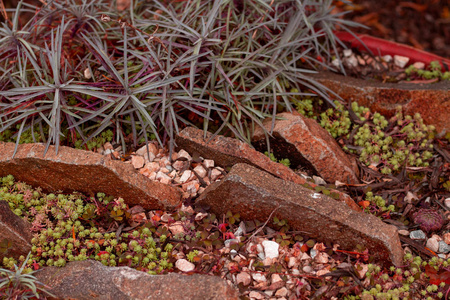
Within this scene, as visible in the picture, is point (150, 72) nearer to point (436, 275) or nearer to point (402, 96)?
point (402, 96)

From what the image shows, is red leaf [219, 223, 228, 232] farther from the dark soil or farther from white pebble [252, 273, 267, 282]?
the dark soil

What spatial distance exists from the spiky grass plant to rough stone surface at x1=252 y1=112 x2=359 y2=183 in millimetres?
105

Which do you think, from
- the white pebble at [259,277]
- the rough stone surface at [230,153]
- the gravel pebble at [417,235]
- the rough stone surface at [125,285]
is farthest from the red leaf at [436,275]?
the rough stone surface at [125,285]

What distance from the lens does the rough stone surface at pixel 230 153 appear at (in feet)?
7.58

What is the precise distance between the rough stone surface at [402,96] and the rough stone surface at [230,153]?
0.85 m

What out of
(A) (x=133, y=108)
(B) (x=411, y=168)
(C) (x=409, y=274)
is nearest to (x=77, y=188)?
(A) (x=133, y=108)

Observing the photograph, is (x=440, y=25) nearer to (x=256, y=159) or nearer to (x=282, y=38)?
(x=282, y=38)

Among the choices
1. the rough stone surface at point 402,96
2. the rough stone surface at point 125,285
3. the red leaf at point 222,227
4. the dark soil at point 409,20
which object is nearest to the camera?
the rough stone surface at point 125,285

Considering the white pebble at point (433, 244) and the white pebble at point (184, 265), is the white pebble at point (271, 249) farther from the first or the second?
the white pebble at point (433, 244)

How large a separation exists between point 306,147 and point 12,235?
161cm

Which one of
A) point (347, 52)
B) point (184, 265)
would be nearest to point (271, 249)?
point (184, 265)

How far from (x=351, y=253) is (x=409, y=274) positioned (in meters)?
0.28

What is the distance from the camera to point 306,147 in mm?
2467

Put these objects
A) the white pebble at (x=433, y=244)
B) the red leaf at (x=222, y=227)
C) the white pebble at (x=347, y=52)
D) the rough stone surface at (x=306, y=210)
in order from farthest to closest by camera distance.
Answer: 1. the white pebble at (x=347, y=52)
2. the white pebble at (x=433, y=244)
3. the red leaf at (x=222, y=227)
4. the rough stone surface at (x=306, y=210)
